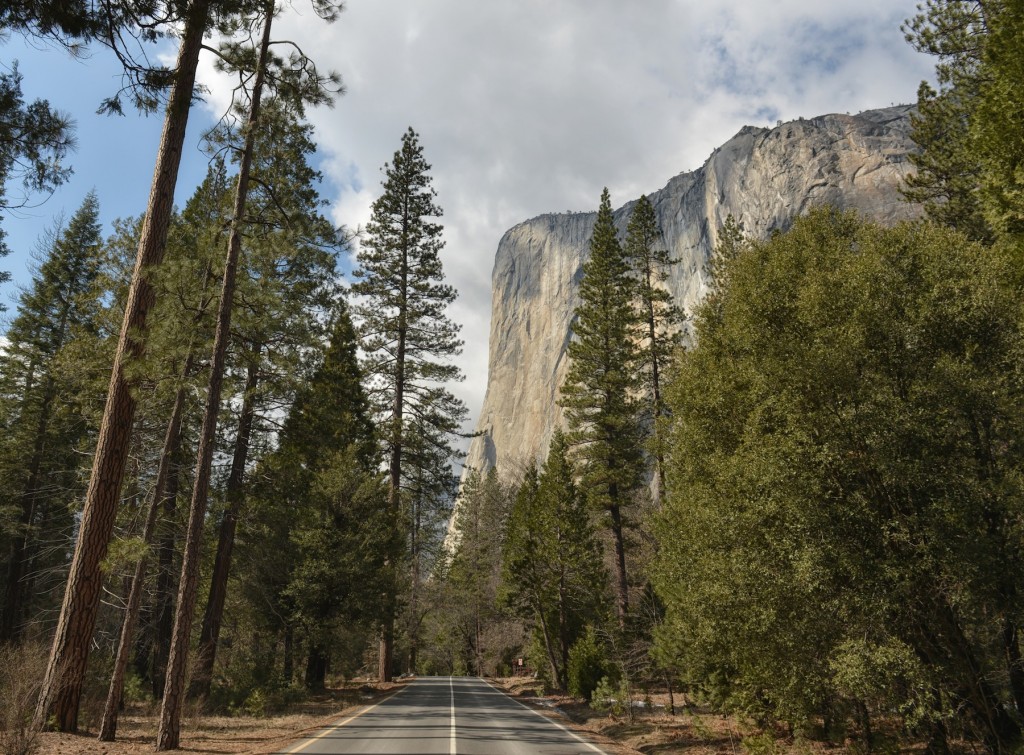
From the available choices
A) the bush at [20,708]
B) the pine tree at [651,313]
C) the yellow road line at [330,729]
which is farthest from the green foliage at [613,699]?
the bush at [20,708]

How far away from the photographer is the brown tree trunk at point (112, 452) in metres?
8.83

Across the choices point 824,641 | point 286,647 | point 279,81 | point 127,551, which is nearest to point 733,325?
point 824,641

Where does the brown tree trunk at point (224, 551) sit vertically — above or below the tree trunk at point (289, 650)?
above

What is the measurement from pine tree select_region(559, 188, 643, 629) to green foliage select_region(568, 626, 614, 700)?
1.89m

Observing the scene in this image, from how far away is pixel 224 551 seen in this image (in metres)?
17.5

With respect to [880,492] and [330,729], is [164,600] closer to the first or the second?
[330,729]

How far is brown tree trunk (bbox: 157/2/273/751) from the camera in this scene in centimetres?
1019

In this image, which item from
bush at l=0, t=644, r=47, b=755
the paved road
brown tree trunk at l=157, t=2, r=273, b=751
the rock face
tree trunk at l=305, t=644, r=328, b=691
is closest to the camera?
bush at l=0, t=644, r=47, b=755

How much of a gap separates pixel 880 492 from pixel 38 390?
93.9ft

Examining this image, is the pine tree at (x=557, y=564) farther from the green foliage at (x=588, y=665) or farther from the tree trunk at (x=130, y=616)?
the tree trunk at (x=130, y=616)

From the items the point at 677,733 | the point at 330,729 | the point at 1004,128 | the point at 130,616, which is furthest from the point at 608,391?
the point at 1004,128

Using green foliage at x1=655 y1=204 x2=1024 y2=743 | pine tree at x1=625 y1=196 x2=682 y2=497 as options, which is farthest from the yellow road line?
pine tree at x1=625 y1=196 x2=682 y2=497

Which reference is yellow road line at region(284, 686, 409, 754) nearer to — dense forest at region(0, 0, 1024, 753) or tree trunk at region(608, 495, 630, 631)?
dense forest at region(0, 0, 1024, 753)

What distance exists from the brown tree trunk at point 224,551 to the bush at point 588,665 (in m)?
12.1
